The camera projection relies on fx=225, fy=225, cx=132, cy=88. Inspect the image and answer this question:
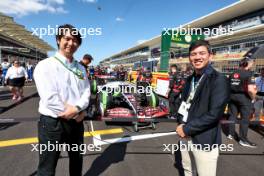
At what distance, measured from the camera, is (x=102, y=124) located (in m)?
6.23

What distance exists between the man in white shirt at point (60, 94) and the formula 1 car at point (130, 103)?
10.9 feet

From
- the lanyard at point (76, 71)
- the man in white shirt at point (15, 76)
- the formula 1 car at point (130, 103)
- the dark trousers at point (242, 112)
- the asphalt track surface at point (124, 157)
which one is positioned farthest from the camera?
the man in white shirt at point (15, 76)

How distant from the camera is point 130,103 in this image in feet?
19.5

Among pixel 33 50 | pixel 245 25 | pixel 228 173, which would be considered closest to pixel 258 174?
pixel 228 173

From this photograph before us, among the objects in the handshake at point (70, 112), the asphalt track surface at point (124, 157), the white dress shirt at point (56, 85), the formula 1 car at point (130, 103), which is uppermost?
the white dress shirt at point (56, 85)

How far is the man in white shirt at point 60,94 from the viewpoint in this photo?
6.42ft

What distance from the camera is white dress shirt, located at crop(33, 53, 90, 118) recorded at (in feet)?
6.38

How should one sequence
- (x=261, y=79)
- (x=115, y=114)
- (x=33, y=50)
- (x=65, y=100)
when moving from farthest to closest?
(x=33, y=50) → (x=261, y=79) → (x=115, y=114) → (x=65, y=100)

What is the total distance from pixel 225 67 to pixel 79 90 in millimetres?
8586

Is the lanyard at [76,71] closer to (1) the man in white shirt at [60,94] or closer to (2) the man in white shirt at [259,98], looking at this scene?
(1) the man in white shirt at [60,94]

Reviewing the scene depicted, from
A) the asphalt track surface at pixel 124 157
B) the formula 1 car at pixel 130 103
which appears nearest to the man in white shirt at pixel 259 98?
the asphalt track surface at pixel 124 157

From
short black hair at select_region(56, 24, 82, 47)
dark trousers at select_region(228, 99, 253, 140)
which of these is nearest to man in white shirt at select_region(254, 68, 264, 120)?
dark trousers at select_region(228, 99, 253, 140)

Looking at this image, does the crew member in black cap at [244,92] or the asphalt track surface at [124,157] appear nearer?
the asphalt track surface at [124,157]

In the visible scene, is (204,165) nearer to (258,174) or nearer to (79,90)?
(79,90)
